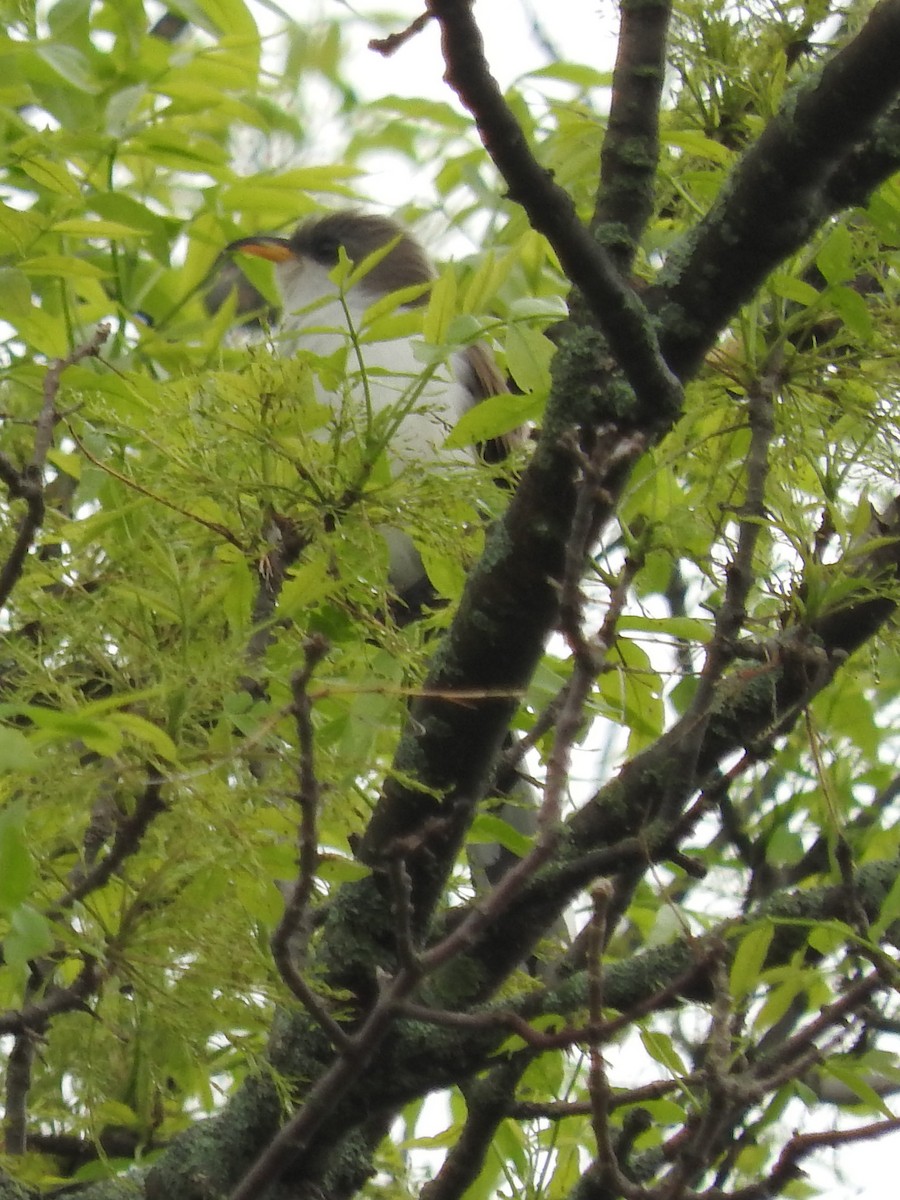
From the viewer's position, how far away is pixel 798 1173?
1234mm

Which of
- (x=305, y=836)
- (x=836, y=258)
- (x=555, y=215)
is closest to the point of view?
(x=305, y=836)

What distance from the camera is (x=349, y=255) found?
367cm

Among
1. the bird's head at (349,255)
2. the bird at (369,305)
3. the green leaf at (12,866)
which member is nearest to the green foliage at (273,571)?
the green leaf at (12,866)

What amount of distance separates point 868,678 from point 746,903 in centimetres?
41

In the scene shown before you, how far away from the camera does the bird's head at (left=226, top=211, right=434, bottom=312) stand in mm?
3615

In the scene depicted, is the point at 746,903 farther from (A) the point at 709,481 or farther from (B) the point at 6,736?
(B) the point at 6,736

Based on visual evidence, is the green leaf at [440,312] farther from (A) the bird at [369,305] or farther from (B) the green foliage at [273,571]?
(A) the bird at [369,305]

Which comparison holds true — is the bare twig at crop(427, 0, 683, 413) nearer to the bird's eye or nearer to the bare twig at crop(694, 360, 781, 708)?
the bare twig at crop(694, 360, 781, 708)

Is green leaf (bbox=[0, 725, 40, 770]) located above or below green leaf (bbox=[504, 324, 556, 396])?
below

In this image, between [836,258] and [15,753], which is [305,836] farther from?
[836,258]

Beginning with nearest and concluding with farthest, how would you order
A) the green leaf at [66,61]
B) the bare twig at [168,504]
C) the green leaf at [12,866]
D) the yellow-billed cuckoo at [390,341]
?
the green leaf at [12,866]
the bare twig at [168,504]
the green leaf at [66,61]
the yellow-billed cuckoo at [390,341]

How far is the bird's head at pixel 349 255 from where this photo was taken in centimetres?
362

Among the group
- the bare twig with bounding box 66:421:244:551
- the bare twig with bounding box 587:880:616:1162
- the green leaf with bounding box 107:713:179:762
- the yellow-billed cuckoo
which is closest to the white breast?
the yellow-billed cuckoo

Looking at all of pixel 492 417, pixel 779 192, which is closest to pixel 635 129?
pixel 779 192
